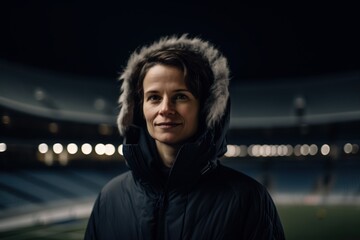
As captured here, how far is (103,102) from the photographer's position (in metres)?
38.6

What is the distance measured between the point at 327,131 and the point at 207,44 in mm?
40294

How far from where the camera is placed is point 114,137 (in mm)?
38500

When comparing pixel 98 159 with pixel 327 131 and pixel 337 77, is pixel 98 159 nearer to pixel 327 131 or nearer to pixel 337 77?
pixel 327 131

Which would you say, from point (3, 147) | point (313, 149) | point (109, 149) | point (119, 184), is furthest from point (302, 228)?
point (109, 149)

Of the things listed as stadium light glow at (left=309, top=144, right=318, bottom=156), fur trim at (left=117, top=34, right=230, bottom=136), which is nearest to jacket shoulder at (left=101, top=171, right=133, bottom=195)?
fur trim at (left=117, top=34, right=230, bottom=136)

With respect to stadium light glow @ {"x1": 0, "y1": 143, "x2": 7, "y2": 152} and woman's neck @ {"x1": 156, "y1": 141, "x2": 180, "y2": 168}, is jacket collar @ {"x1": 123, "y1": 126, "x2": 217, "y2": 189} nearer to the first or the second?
woman's neck @ {"x1": 156, "y1": 141, "x2": 180, "y2": 168}

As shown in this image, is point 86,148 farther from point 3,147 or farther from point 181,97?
point 181,97

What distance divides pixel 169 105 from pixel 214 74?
389 mm

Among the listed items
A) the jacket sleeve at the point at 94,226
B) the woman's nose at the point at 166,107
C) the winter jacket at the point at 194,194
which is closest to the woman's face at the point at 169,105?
the woman's nose at the point at 166,107

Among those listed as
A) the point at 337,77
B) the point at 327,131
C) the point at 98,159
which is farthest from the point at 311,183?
the point at 98,159

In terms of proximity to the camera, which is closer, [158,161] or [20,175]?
[158,161]

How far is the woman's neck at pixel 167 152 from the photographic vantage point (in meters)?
2.37

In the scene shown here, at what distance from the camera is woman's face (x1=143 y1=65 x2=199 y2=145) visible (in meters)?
2.24

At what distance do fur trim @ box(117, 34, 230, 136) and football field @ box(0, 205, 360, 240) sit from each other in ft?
46.4
